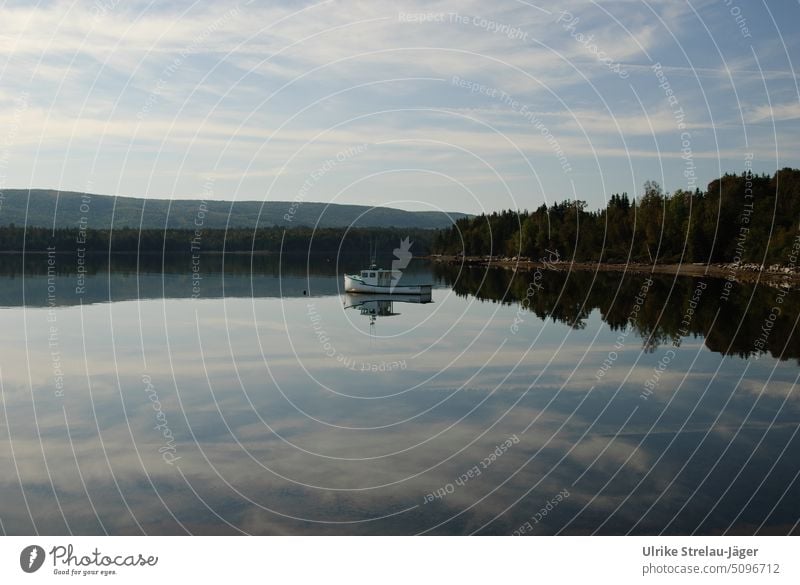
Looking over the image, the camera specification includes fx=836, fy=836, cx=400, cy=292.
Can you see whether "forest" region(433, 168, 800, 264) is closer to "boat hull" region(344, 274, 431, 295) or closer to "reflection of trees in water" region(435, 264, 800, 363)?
"reflection of trees in water" region(435, 264, 800, 363)

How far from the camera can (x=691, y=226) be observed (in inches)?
5192

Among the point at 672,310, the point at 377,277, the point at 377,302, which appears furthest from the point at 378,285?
the point at 672,310

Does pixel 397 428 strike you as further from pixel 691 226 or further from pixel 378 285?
pixel 691 226

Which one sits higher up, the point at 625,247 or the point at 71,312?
the point at 625,247

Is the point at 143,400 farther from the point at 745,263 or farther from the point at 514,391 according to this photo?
the point at 745,263

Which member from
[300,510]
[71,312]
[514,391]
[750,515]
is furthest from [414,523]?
[71,312]

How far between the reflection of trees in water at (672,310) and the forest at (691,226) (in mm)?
19986

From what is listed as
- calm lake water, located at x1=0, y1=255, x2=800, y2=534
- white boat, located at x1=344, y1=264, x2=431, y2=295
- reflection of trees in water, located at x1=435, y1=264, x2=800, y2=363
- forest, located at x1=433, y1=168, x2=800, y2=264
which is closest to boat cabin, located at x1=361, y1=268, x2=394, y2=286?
white boat, located at x1=344, y1=264, x2=431, y2=295

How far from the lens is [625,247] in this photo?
513ft

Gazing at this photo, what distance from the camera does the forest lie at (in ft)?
395

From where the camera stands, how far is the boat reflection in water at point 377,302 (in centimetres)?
6612

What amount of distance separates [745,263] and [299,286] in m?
66.7

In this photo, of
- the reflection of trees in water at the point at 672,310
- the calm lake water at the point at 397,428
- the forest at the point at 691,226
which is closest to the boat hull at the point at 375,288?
the reflection of trees in water at the point at 672,310

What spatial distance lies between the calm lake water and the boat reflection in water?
1326 centimetres
